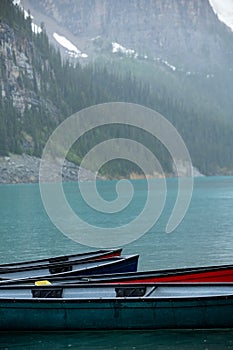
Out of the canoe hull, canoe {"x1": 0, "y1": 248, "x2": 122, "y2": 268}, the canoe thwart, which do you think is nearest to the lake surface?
the canoe hull

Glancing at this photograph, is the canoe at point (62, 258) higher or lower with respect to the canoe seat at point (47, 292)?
higher

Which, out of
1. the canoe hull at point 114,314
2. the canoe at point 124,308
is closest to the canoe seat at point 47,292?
the canoe at point 124,308

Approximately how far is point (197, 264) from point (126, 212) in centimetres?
5396

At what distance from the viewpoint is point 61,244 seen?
61062 millimetres

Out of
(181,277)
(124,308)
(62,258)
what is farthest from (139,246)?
(124,308)

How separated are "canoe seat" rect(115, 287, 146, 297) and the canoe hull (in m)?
1.19

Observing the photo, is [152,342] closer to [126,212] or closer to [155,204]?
[126,212]

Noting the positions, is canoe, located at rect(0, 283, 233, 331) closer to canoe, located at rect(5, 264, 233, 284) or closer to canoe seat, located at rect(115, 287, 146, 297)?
canoe seat, located at rect(115, 287, 146, 297)

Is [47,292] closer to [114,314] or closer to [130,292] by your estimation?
[114,314]

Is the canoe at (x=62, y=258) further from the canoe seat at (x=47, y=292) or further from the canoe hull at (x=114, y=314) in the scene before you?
the canoe hull at (x=114, y=314)

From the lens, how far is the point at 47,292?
25.2m

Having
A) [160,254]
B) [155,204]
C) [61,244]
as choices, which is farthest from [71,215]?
[160,254]

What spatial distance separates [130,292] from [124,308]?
132 cm

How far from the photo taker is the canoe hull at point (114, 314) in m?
23.5
